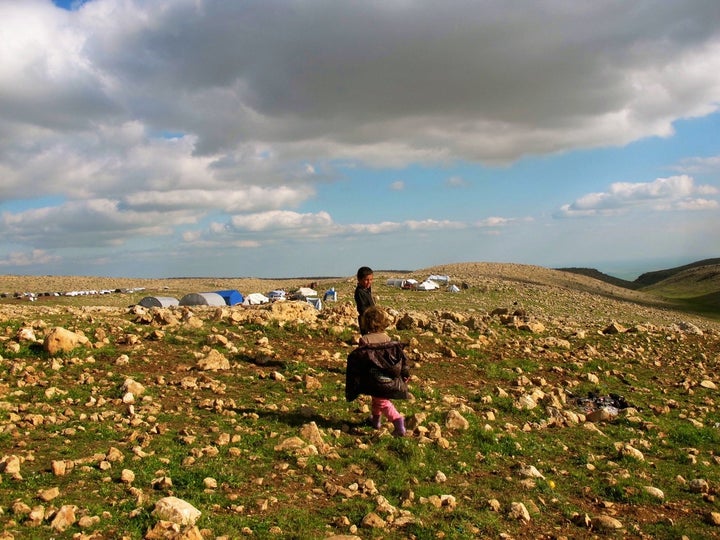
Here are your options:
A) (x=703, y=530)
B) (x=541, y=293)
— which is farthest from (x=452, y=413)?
(x=541, y=293)

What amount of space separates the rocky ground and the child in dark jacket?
52 centimetres

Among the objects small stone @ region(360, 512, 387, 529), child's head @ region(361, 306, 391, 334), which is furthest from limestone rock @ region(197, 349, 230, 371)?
small stone @ region(360, 512, 387, 529)

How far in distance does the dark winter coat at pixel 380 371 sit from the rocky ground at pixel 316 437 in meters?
0.64

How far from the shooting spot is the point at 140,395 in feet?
29.6

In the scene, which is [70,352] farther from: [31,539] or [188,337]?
[31,539]

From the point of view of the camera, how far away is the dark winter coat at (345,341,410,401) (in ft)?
26.0

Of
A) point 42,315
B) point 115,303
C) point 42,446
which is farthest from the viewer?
point 115,303

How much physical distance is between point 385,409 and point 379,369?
2.24ft

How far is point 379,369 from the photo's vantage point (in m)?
7.93

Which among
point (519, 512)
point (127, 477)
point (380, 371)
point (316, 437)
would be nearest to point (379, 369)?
point (380, 371)

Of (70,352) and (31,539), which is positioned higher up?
(70,352)

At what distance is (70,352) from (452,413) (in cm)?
725

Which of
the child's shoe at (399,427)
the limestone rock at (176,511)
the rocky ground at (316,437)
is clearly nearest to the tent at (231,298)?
the rocky ground at (316,437)

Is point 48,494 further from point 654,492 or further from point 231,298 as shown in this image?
point 231,298
